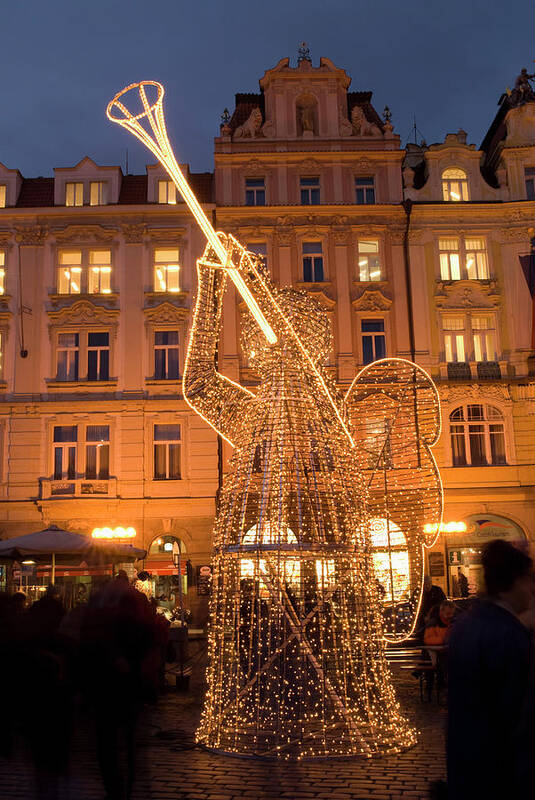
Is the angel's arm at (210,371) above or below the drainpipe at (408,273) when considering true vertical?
below

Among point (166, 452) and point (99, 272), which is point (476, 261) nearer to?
point (166, 452)

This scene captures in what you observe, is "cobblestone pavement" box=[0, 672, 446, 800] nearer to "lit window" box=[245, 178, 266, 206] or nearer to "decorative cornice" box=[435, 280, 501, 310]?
"decorative cornice" box=[435, 280, 501, 310]

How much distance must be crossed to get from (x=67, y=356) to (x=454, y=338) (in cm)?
1155

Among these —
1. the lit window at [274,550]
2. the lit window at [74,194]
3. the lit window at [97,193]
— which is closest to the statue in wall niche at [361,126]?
the lit window at [97,193]

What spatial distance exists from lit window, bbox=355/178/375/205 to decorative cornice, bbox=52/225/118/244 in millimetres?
7499

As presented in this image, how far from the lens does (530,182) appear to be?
25.5 m

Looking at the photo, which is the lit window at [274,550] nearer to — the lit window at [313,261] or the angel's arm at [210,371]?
the angel's arm at [210,371]

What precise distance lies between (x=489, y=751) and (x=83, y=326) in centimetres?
2271

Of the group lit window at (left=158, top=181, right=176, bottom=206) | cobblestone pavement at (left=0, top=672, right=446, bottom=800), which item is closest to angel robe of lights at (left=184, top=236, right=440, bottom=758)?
cobblestone pavement at (left=0, top=672, right=446, bottom=800)

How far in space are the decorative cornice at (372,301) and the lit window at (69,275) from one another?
8.34 metres

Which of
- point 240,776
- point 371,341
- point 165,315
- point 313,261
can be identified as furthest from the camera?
point 313,261

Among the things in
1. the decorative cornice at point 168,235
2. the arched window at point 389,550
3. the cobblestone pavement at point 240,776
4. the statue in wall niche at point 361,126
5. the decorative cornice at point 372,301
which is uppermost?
the statue in wall niche at point 361,126

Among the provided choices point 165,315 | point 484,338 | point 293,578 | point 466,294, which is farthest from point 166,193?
point 293,578

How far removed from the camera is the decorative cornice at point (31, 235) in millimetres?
24891
